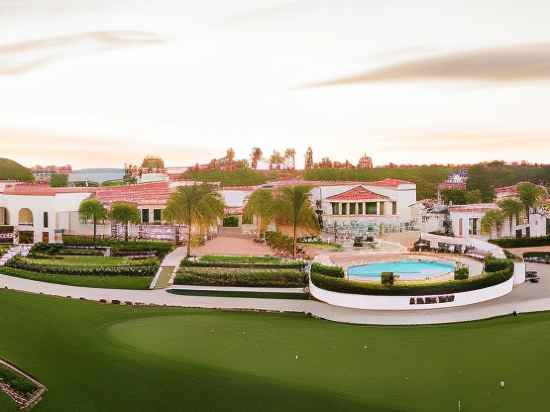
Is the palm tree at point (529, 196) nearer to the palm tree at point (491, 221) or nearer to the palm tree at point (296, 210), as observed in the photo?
the palm tree at point (491, 221)

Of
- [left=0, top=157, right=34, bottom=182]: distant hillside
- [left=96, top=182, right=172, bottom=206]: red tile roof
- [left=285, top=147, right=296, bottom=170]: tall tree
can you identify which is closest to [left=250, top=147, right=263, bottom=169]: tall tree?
[left=285, top=147, right=296, bottom=170]: tall tree

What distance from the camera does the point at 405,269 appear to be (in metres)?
24.9

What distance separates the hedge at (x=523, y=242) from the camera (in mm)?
31359

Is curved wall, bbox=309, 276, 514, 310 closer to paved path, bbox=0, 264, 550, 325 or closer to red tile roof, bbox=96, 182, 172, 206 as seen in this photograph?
paved path, bbox=0, 264, 550, 325

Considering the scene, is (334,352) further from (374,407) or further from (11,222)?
(11,222)

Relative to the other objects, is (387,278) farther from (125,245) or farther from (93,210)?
(93,210)

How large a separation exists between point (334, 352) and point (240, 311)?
6145 mm

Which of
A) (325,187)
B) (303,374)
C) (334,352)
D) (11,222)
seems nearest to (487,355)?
(334,352)

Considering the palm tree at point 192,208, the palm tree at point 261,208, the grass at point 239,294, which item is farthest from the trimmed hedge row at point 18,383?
the palm tree at point 261,208

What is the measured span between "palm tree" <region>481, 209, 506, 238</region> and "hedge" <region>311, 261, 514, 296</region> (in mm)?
10454

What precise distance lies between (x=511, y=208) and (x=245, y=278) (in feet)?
53.1

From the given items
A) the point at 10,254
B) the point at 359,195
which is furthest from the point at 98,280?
the point at 359,195

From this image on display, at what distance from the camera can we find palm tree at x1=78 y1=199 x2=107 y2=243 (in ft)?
107

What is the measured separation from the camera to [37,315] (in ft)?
65.3
